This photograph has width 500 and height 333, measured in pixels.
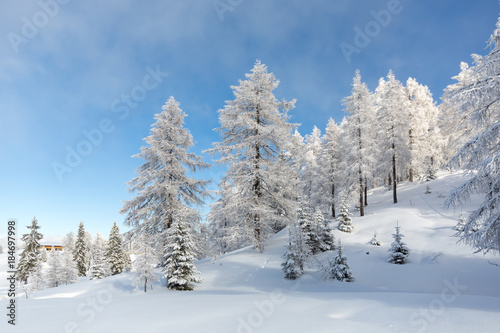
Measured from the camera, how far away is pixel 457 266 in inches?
470

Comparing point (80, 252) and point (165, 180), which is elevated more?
point (165, 180)

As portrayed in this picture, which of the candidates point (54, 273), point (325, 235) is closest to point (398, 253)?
point (325, 235)

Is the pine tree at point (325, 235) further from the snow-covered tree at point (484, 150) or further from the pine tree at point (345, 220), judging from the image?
the snow-covered tree at point (484, 150)

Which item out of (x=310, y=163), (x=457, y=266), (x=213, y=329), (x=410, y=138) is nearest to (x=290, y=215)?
(x=457, y=266)

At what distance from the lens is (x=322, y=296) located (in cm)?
715

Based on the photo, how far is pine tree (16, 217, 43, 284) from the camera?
3447 cm

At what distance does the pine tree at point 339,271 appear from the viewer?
1173 cm

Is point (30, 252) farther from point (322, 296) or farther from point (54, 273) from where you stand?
point (322, 296)

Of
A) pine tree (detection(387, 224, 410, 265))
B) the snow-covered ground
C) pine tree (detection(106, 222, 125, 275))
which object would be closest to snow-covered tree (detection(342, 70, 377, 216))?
the snow-covered ground

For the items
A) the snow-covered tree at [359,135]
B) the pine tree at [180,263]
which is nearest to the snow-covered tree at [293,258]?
the pine tree at [180,263]

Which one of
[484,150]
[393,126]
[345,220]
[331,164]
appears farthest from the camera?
[331,164]

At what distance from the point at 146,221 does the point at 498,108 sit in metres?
18.6

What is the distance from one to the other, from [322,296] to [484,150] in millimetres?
7251

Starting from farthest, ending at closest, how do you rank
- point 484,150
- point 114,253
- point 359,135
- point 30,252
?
1. point 114,253
2. point 30,252
3. point 359,135
4. point 484,150
